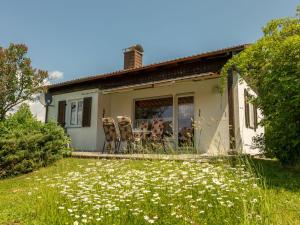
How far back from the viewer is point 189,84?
980 centimetres

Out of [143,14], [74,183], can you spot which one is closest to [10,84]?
[143,14]

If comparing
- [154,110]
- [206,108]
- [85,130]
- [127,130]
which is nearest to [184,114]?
[206,108]

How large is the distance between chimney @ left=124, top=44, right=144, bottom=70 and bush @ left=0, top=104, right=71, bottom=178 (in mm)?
6209

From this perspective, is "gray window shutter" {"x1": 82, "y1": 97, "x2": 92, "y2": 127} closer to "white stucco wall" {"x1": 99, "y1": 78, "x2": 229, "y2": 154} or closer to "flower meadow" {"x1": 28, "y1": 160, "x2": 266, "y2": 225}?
"white stucco wall" {"x1": 99, "y1": 78, "x2": 229, "y2": 154}

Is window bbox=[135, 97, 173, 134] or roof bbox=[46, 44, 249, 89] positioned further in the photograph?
window bbox=[135, 97, 173, 134]

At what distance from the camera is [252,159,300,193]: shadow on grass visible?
405cm

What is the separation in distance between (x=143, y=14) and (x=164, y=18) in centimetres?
84

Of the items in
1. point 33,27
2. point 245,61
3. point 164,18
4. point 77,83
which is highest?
point 164,18

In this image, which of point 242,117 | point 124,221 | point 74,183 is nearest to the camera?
point 124,221

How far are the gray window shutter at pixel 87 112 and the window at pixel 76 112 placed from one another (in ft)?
1.83

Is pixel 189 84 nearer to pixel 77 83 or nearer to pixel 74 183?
pixel 77 83

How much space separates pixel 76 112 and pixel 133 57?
401 cm

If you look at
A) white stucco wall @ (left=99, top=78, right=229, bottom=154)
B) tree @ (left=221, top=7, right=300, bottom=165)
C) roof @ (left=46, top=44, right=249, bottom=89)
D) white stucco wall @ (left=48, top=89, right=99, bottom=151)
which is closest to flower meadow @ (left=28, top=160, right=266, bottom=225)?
tree @ (left=221, top=7, right=300, bottom=165)

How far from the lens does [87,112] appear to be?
11570 millimetres
